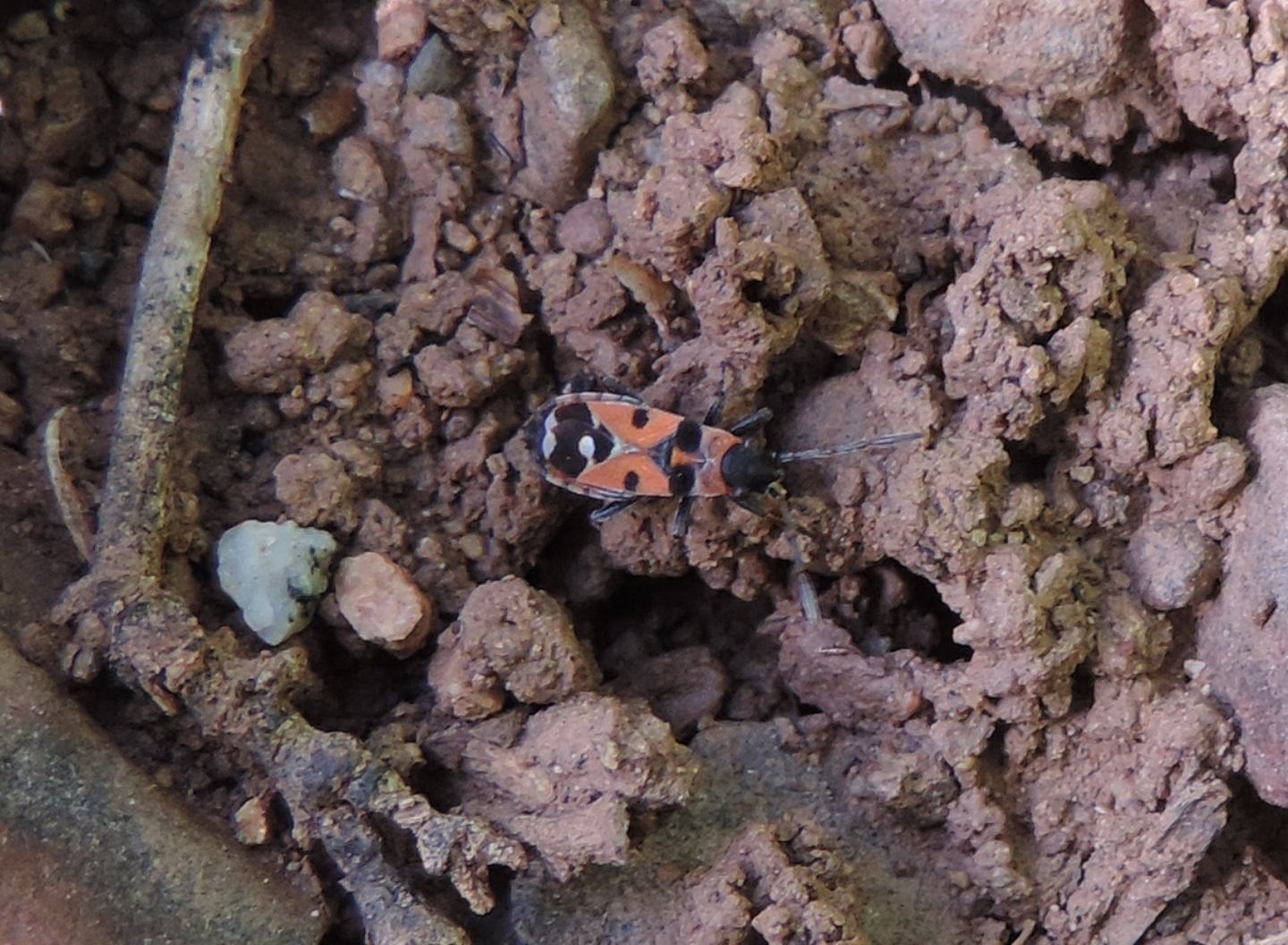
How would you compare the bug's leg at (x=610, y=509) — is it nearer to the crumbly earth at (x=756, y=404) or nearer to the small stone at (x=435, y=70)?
the crumbly earth at (x=756, y=404)

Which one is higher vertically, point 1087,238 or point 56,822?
point 1087,238

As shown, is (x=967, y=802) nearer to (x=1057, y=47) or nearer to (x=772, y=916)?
(x=772, y=916)

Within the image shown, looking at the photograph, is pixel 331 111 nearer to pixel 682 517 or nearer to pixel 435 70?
pixel 435 70

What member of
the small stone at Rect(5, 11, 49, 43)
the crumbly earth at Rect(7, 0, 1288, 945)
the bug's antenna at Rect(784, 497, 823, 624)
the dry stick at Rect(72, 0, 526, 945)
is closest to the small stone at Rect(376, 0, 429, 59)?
the crumbly earth at Rect(7, 0, 1288, 945)

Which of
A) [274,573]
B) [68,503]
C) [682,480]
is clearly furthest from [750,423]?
[68,503]

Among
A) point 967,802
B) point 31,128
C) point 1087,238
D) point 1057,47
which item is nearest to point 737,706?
point 967,802

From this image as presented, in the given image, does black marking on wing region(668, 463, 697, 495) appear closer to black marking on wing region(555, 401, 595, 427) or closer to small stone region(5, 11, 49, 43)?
black marking on wing region(555, 401, 595, 427)

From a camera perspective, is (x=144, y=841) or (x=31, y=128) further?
(x=31, y=128)
